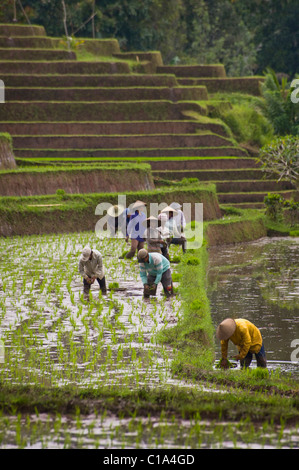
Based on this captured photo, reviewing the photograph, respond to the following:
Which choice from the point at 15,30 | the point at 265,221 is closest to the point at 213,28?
the point at 15,30

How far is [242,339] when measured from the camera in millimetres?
8609

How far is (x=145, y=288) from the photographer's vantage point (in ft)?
40.8

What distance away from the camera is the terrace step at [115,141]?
30.4 meters

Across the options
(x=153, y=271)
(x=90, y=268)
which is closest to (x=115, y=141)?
(x=90, y=268)

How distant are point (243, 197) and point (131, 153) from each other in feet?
14.8

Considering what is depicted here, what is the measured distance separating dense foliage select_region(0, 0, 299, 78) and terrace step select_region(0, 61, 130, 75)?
7674mm

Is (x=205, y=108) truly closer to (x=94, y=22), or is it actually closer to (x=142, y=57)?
(x=142, y=57)

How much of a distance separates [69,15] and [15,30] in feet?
21.2

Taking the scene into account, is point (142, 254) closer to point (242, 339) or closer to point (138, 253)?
point (138, 253)

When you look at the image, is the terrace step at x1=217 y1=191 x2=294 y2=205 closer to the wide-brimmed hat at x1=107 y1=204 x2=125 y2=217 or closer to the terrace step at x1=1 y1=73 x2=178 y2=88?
the wide-brimmed hat at x1=107 y1=204 x2=125 y2=217

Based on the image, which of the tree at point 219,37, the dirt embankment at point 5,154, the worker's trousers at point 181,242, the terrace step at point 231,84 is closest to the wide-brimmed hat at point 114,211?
the worker's trousers at point 181,242

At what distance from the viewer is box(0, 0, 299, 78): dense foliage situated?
4491cm

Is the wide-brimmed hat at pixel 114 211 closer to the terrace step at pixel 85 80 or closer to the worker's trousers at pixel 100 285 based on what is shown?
the worker's trousers at pixel 100 285

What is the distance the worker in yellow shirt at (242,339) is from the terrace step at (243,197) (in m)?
19.3
